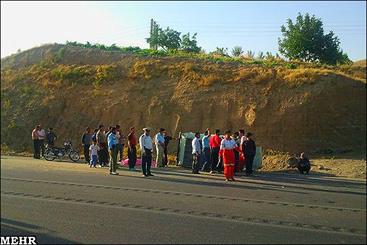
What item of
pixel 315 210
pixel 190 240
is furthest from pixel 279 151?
pixel 190 240

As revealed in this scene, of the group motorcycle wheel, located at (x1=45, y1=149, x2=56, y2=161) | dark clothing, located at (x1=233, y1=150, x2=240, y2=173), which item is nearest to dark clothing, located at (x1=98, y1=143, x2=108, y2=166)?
motorcycle wheel, located at (x1=45, y1=149, x2=56, y2=161)

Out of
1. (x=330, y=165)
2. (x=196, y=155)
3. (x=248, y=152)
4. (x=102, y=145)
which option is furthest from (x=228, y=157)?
(x=330, y=165)

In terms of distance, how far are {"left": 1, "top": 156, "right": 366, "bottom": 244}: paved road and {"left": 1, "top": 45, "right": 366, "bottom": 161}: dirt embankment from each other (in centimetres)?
1268

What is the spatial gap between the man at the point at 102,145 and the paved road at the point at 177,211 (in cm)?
518

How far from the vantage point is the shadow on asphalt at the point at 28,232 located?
793 centimetres

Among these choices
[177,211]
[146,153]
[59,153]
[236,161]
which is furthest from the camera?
Answer: [59,153]

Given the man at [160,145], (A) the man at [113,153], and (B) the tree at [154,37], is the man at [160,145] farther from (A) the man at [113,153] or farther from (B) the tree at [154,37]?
(B) the tree at [154,37]

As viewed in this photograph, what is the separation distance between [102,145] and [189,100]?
12.0 metres

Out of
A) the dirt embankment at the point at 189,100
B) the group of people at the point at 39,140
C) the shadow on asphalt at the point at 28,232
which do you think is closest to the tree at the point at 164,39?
the dirt embankment at the point at 189,100

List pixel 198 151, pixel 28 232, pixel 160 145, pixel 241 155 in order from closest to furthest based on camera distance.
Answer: pixel 28 232, pixel 198 151, pixel 241 155, pixel 160 145

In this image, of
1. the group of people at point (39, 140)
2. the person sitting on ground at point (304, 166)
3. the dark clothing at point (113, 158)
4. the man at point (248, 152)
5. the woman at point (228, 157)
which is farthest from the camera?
the group of people at point (39, 140)

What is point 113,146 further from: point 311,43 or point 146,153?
point 311,43

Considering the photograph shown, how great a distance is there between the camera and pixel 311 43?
42281 mm

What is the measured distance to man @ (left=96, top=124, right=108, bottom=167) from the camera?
2153 centimetres
